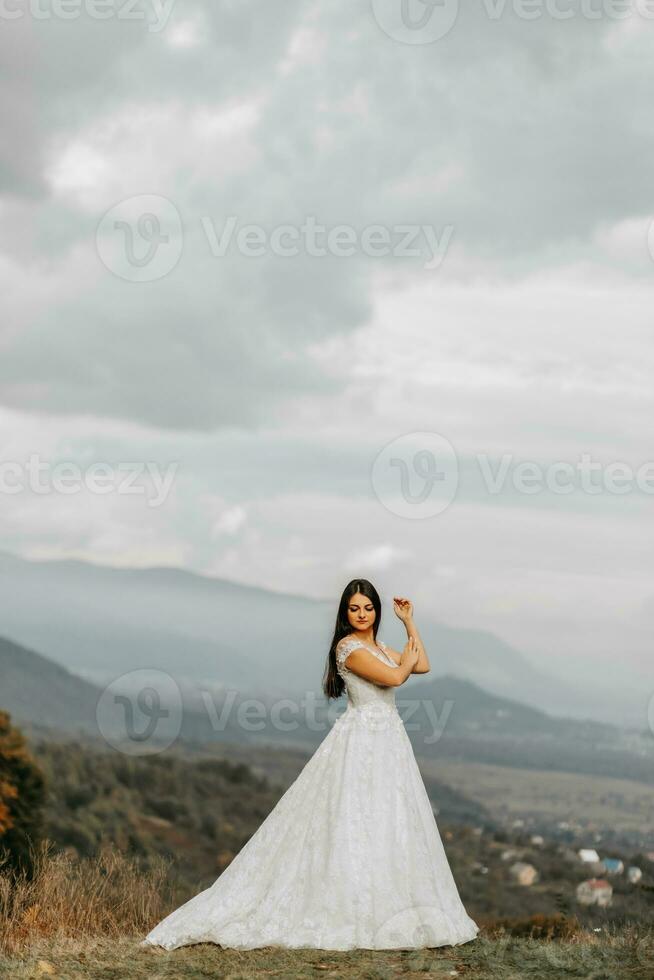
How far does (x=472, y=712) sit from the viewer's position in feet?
383

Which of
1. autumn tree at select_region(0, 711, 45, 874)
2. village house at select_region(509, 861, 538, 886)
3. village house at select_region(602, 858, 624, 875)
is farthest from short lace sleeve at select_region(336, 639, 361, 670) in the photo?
village house at select_region(509, 861, 538, 886)

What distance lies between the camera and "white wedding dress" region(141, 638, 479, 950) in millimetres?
8766

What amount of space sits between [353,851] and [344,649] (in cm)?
148

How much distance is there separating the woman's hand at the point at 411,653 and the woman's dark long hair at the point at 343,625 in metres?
0.39

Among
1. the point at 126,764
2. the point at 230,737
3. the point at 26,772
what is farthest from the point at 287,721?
the point at 26,772

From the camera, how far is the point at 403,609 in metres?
9.27

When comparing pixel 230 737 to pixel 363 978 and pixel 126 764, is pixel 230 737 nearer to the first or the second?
pixel 126 764

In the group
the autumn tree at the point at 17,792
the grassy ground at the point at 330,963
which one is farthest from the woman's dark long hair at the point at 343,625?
the autumn tree at the point at 17,792

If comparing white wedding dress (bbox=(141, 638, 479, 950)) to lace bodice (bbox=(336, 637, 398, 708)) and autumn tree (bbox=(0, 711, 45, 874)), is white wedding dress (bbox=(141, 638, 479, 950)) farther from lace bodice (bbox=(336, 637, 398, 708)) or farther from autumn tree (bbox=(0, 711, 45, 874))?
autumn tree (bbox=(0, 711, 45, 874))

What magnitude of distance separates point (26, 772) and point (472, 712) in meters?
88.3

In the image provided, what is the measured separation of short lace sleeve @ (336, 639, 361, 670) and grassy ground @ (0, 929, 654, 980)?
2085 millimetres

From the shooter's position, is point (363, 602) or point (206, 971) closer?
point (206, 971)

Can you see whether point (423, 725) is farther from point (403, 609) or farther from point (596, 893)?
point (403, 609)

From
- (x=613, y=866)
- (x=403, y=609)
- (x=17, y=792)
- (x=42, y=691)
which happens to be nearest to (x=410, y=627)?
(x=403, y=609)
